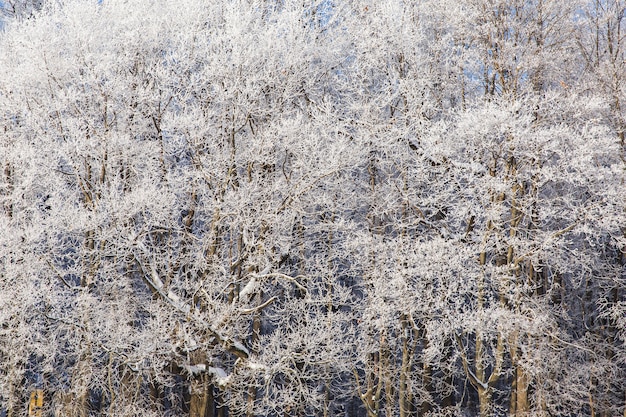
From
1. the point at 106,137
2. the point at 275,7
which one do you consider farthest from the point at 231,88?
the point at 275,7

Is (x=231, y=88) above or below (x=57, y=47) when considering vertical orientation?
below

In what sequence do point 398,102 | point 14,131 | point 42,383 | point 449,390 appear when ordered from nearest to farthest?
1. point 42,383
2. point 14,131
3. point 449,390
4. point 398,102

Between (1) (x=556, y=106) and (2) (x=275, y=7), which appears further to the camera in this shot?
(2) (x=275, y=7)

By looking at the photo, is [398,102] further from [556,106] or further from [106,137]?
[106,137]

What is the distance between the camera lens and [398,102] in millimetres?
18359

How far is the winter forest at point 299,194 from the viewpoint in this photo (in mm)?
13219

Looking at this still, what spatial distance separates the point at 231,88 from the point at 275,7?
4.57 m

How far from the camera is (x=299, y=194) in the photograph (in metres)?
15.3

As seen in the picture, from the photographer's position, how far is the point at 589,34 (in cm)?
1680

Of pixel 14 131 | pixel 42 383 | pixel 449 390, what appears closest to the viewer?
pixel 42 383

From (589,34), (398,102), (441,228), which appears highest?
(589,34)

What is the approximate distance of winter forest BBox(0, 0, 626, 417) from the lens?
43.4 feet

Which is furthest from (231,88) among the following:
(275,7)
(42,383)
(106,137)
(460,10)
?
(42,383)

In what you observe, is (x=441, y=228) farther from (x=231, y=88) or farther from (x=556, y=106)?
(x=231, y=88)
